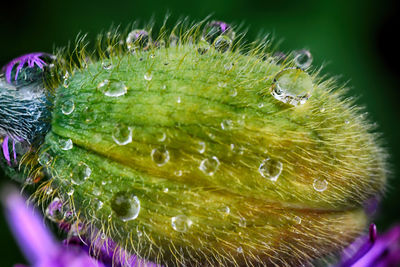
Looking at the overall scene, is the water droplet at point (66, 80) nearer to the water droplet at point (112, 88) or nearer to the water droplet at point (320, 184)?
the water droplet at point (112, 88)

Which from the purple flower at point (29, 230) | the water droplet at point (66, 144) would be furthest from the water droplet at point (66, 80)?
the purple flower at point (29, 230)

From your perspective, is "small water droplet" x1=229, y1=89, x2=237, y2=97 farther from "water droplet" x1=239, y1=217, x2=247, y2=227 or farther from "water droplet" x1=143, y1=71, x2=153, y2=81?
"water droplet" x1=239, y1=217, x2=247, y2=227

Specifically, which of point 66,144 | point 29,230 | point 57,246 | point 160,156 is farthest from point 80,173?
point 29,230

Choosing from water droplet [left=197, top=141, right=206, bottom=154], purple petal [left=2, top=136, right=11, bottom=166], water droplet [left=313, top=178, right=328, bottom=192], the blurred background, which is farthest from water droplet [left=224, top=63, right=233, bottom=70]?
the blurred background

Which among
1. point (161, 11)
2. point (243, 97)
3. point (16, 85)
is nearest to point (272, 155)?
point (243, 97)

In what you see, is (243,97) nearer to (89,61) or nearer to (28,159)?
(89,61)

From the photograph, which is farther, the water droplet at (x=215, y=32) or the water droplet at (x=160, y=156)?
the water droplet at (x=215, y=32)

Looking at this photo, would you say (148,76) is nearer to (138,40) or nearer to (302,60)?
(138,40)
